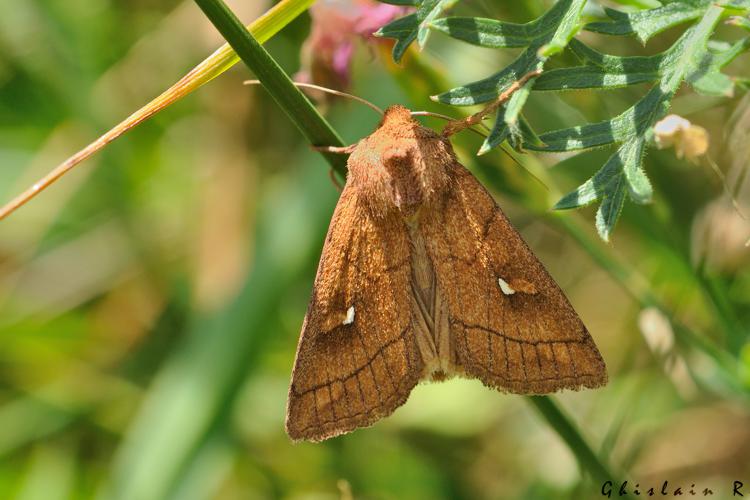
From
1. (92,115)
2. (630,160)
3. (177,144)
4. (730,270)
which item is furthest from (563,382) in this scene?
(177,144)

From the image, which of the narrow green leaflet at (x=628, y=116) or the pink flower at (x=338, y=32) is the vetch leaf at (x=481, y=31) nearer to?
the narrow green leaflet at (x=628, y=116)

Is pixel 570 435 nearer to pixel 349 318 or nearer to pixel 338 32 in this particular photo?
pixel 349 318

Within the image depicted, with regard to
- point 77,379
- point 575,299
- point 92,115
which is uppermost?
point 92,115

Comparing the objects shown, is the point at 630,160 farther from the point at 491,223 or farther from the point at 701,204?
the point at 701,204

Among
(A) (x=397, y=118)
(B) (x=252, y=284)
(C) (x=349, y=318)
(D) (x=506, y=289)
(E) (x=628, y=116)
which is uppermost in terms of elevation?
(A) (x=397, y=118)

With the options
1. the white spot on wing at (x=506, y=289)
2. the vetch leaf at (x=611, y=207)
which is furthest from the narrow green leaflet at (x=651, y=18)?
the white spot on wing at (x=506, y=289)

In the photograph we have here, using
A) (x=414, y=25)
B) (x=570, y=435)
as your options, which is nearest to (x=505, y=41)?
(x=414, y=25)

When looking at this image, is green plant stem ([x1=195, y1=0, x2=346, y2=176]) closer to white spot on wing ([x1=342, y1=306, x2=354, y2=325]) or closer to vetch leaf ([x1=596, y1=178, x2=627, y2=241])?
white spot on wing ([x1=342, y1=306, x2=354, y2=325])

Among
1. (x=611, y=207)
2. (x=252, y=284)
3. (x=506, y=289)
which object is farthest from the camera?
(x=252, y=284)
